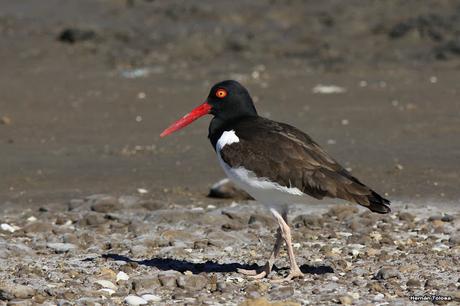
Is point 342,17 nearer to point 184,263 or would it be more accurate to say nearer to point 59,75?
point 59,75

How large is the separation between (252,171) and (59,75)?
912cm

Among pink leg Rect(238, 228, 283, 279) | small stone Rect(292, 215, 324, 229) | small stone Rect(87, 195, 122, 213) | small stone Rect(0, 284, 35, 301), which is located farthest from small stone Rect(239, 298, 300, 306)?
small stone Rect(87, 195, 122, 213)

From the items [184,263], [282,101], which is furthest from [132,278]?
[282,101]

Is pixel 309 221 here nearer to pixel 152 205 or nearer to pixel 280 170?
pixel 152 205

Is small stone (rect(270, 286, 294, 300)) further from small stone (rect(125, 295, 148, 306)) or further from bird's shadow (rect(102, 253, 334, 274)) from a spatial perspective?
small stone (rect(125, 295, 148, 306))

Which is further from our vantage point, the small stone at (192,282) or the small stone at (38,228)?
the small stone at (38,228)

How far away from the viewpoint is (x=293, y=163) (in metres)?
6.71

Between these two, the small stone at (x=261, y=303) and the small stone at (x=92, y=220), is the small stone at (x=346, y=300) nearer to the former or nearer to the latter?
the small stone at (x=261, y=303)

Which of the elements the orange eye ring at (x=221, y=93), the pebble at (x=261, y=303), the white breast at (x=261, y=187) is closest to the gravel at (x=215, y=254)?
the pebble at (x=261, y=303)

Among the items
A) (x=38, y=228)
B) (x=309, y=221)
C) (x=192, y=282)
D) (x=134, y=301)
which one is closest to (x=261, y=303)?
(x=192, y=282)

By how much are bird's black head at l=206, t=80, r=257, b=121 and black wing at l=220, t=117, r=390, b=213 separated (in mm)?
269

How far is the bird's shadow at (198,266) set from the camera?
7.00m

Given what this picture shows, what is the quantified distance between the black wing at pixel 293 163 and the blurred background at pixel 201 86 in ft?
8.93

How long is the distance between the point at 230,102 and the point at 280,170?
838 mm
